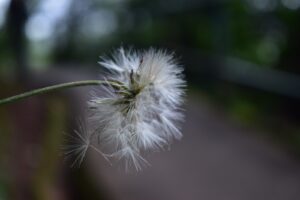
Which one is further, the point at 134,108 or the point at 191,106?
the point at 191,106

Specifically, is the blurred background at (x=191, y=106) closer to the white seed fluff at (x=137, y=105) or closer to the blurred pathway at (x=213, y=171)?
the blurred pathway at (x=213, y=171)

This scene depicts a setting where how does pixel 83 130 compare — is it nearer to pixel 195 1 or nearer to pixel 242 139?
pixel 242 139

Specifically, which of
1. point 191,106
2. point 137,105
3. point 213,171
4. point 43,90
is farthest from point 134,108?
point 191,106

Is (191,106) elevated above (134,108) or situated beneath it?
elevated above

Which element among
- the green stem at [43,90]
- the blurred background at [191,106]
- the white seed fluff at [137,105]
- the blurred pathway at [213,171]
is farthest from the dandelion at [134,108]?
the blurred pathway at [213,171]

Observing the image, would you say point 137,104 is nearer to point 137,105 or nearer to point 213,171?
point 137,105

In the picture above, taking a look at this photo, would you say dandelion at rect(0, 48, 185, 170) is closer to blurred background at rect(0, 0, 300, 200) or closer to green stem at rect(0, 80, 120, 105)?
green stem at rect(0, 80, 120, 105)

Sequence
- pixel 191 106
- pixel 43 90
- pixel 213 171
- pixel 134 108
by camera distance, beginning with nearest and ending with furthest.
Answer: pixel 43 90, pixel 134 108, pixel 213 171, pixel 191 106

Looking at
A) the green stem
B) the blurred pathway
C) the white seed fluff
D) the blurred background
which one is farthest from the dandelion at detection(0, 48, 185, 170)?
the blurred pathway
